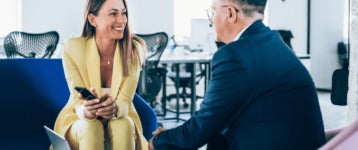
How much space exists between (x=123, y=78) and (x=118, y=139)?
0.62ft

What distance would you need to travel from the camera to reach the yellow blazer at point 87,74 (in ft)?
4.68

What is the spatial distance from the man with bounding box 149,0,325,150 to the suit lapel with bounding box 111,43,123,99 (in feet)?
0.76

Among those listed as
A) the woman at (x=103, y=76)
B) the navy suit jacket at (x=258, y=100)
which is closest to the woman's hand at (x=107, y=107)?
the woman at (x=103, y=76)

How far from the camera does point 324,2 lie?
9.09 m

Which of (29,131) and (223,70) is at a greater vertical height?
(223,70)

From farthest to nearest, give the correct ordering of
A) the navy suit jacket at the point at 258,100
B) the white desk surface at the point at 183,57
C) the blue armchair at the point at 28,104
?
1. the white desk surface at the point at 183,57
2. the blue armchair at the point at 28,104
3. the navy suit jacket at the point at 258,100

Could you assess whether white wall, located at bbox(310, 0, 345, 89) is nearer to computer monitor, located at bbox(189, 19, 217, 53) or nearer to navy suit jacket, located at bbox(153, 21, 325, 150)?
computer monitor, located at bbox(189, 19, 217, 53)

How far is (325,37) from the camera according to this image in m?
9.15

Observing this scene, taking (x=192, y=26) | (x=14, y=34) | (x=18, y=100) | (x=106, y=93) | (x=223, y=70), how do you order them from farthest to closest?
(x=192, y=26) < (x=14, y=34) < (x=18, y=100) < (x=106, y=93) < (x=223, y=70)

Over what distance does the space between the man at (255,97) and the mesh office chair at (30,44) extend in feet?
13.4

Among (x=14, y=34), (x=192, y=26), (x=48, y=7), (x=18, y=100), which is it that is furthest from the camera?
(x=48, y=7)

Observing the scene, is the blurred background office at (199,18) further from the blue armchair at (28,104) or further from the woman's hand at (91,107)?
the woman's hand at (91,107)

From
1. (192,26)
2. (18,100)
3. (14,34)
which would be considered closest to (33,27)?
(14,34)

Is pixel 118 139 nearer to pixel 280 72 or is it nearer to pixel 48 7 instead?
pixel 280 72
